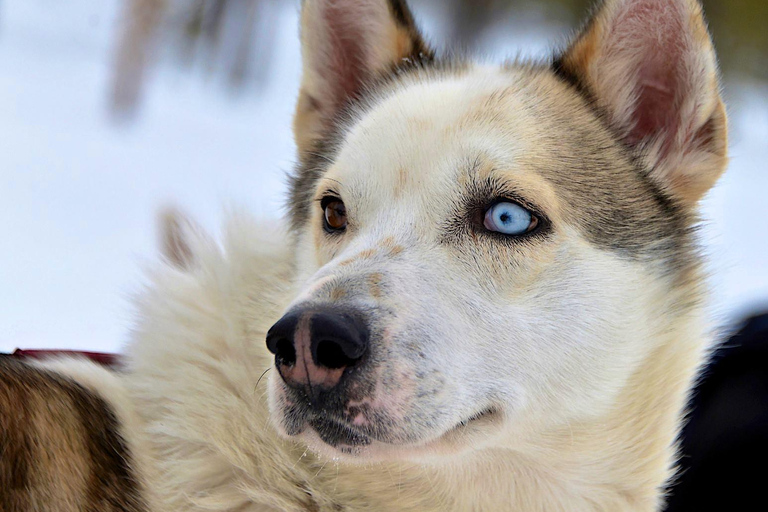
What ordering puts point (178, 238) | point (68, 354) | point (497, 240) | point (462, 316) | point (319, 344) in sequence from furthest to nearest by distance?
1. point (178, 238)
2. point (68, 354)
3. point (497, 240)
4. point (462, 316)
5. point (319, 344)

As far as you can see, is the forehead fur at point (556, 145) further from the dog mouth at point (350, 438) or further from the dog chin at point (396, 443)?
the dog mouth at point (350, 438)

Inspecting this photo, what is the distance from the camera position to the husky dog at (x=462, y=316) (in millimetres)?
1462

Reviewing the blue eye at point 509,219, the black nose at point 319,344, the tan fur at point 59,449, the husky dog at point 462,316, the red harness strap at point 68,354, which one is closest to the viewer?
the black nose at point 319,344

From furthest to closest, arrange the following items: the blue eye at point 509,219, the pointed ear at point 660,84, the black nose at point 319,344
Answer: the pointed ear at point 660,84, the blue eye at point 509,219, the black nose at point 319,344

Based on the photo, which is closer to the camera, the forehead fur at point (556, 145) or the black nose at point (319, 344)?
the black nose at point (319, 344)

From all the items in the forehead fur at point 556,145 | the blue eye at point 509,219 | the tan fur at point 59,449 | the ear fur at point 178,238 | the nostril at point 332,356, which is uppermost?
the forehead fur at point 556,145

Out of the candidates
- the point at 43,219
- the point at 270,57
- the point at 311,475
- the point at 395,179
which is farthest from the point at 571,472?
the point at 270,57

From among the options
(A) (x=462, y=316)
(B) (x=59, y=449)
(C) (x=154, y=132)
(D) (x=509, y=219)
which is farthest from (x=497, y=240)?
(C) (x=154, y=132)

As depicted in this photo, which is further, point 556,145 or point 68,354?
point 68,354

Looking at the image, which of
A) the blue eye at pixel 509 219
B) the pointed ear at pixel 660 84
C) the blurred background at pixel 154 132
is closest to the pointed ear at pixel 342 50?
the blurred background at pixel 154 132

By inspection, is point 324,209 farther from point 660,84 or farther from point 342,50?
Result: point 660,84

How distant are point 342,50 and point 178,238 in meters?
0.96

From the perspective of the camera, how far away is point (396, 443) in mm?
1441

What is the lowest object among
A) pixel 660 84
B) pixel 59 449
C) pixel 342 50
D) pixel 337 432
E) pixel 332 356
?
pixel 59 449
